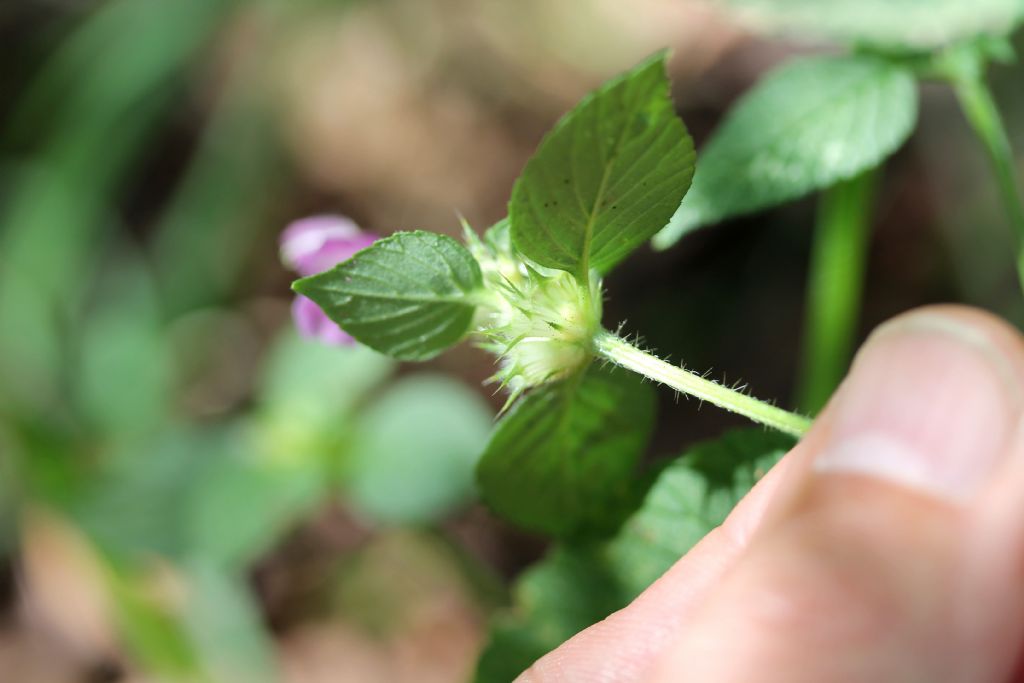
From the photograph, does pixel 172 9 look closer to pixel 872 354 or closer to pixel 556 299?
pixel 556 299

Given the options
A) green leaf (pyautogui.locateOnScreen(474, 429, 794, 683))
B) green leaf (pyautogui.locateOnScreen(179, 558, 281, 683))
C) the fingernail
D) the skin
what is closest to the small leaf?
green leaf (pyautogui.locateOnScreen(474, 429, 794, 683))

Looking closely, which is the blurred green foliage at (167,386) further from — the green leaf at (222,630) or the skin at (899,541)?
the skin at (899,541)

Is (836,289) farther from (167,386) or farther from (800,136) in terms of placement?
(167,386)

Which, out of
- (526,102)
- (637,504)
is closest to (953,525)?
(637,504)

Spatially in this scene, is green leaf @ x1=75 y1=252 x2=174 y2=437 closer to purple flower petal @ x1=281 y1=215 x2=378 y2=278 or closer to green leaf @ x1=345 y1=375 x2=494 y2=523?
green leaf @ x1=345 y1=375 x2=494 y2=523

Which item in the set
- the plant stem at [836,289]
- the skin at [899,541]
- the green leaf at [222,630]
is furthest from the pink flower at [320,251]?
the green leaf at [222,630]

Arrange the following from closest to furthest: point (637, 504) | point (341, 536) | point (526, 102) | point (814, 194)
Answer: point (637, 504) < point (814, 194) < point (341, 536) < point (526, 102)
